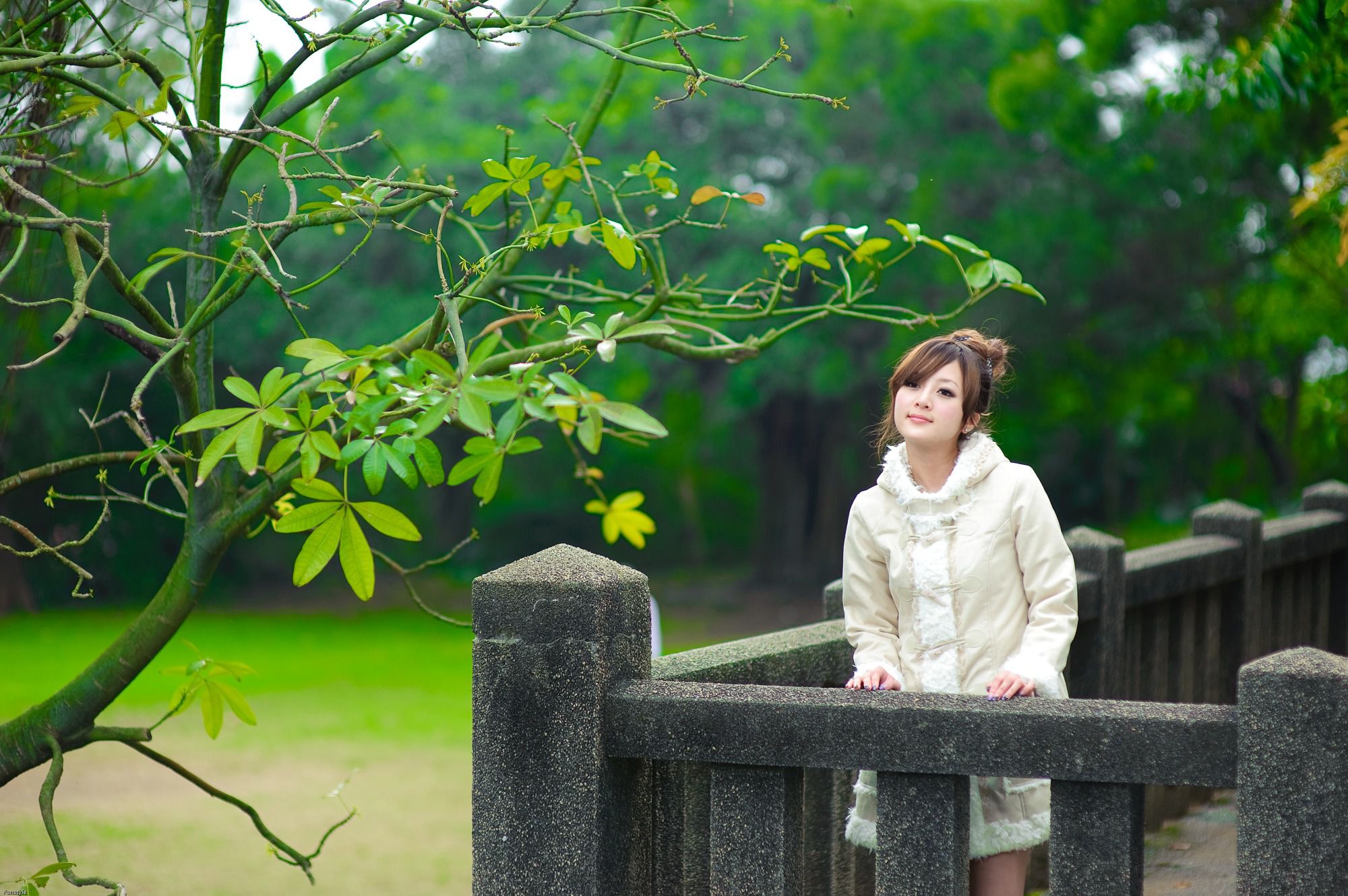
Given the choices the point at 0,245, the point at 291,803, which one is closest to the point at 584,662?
the point at 0,245

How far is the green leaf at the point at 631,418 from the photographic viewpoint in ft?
5.84

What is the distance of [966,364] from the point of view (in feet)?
9.76

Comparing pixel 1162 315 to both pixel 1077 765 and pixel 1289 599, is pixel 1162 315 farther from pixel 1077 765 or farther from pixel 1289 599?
pixel 1077 765

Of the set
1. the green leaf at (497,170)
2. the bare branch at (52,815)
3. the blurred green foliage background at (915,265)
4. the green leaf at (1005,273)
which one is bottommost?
the bare branch at (52,815)

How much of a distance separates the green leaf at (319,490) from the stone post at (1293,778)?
1373 millimetres

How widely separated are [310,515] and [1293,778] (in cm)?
151

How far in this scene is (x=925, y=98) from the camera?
19453mm

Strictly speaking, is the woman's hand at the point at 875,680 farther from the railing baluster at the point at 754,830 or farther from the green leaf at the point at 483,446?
the green leaf at the point at 483,446

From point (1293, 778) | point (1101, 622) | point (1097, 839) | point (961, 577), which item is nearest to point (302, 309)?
point (961, 577)

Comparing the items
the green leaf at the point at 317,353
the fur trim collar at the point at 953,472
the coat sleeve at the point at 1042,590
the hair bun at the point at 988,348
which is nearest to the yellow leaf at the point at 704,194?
the hair bun at the point at 988,348

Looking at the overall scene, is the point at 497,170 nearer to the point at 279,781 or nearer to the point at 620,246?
the point at 620,246

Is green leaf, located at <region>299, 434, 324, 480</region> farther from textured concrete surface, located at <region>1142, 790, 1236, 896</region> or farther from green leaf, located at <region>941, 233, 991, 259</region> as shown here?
textured concrete surface, located at <region>1142, 790, 1236, 896</region>

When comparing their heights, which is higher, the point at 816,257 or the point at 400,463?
the point at 816,257

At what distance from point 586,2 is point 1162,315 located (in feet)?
39.9
